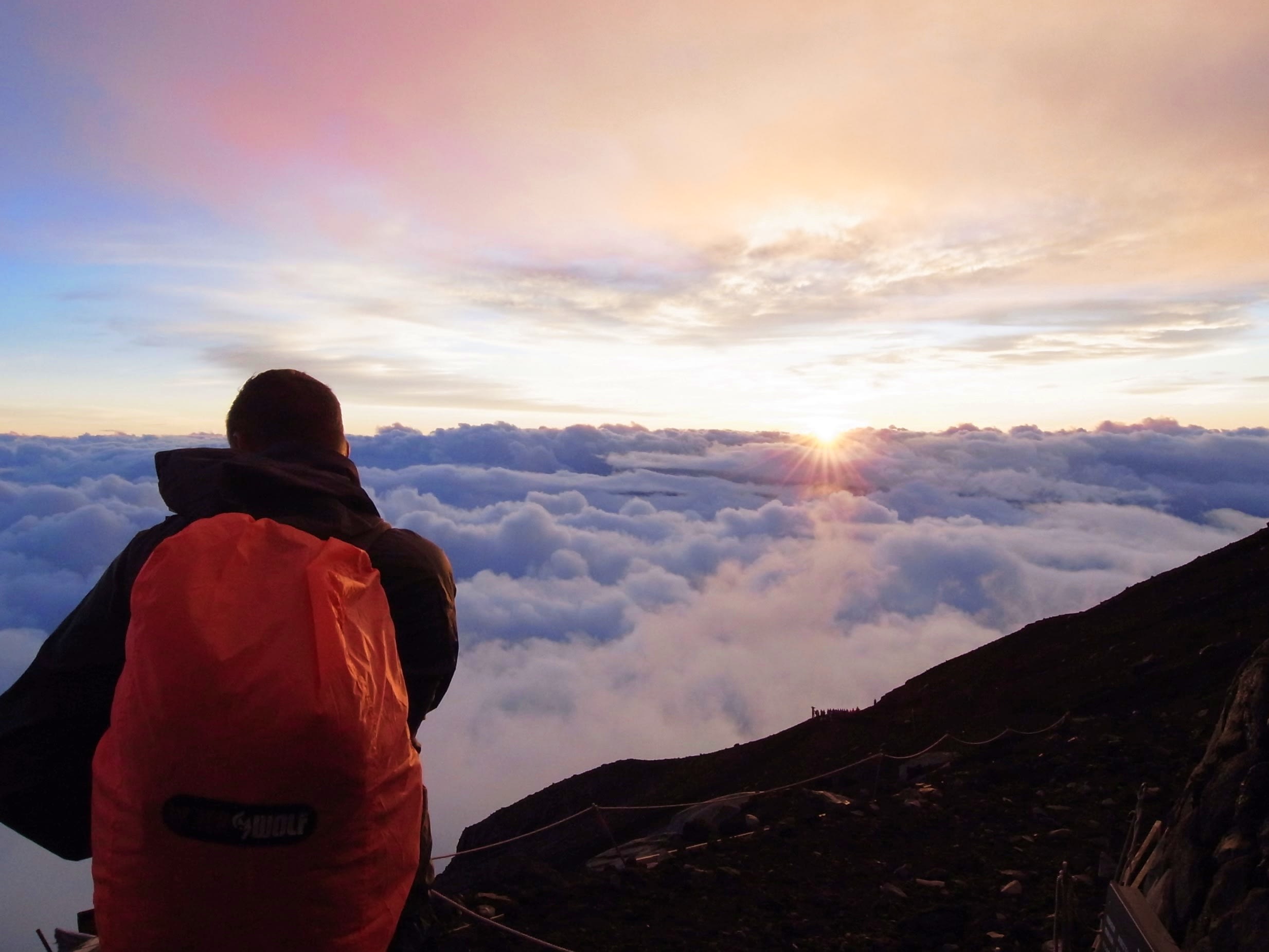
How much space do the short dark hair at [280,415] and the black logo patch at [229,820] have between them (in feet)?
3.86

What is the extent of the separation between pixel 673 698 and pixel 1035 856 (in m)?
175

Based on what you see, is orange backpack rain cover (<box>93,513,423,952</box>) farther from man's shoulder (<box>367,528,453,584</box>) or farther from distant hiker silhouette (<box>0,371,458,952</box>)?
man's shoulder (<box>367,528,453,584</box>)

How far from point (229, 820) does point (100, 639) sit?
856 millimetres

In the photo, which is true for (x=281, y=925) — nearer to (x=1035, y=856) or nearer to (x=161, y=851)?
(x=161, y=851)

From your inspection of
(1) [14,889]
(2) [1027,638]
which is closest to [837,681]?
(2) [1027,638]

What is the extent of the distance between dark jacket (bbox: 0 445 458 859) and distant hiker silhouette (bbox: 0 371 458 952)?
1cm

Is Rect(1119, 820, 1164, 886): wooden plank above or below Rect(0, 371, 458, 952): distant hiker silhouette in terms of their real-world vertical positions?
below

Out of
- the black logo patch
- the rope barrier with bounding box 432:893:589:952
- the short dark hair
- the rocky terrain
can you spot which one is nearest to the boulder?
Answer: the rocky terrain

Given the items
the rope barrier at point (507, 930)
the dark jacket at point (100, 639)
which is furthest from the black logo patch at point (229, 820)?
the rope barrier at point (507, 930)

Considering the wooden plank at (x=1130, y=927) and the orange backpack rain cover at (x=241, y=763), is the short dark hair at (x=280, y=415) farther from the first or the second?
the wooden plank at (x=1130, y=927)

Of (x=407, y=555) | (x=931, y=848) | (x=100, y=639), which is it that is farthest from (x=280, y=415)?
(x=931, y=848)

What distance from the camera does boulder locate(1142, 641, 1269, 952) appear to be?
11.3 ft

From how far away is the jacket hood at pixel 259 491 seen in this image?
2174 millimetres

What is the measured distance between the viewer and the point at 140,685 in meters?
1.66
